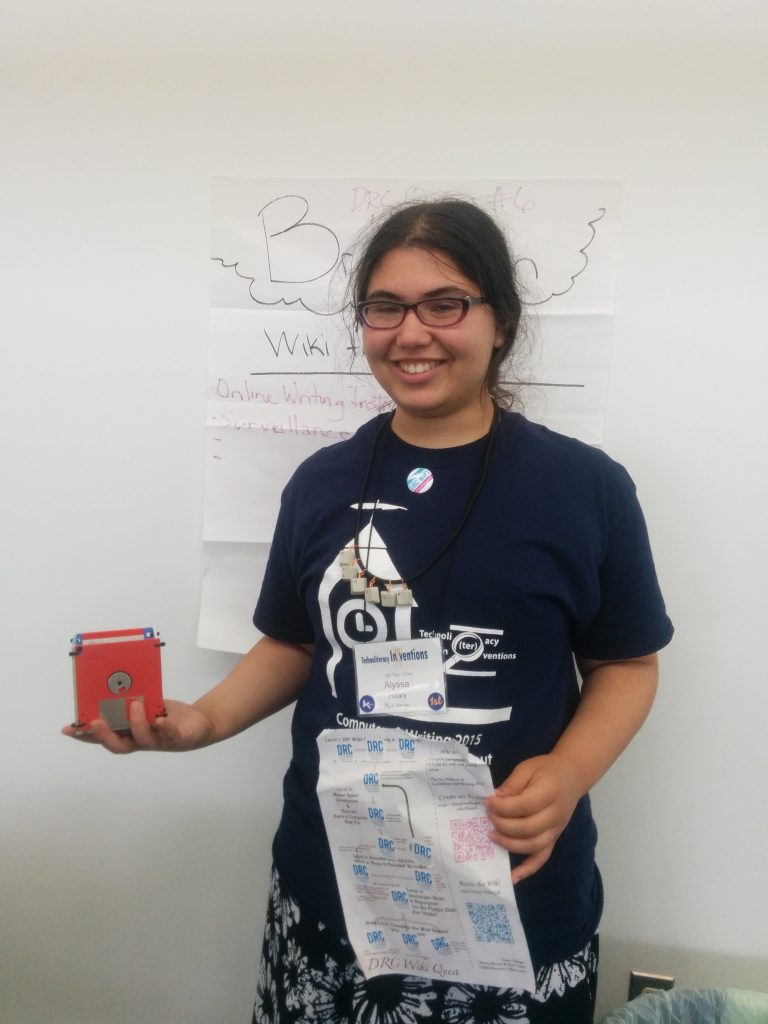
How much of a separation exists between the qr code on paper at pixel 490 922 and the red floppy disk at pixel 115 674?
41 cm

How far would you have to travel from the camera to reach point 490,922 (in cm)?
68

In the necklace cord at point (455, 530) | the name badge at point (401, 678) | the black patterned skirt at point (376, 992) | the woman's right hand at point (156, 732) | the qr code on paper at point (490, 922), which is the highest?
the necklace cord at point (455, 530)

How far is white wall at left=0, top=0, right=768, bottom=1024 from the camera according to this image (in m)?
0.98

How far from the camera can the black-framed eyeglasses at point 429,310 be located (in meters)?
0.73

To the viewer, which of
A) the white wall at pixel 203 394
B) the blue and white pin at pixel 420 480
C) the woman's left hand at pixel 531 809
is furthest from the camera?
the white wall at pixel 203 394

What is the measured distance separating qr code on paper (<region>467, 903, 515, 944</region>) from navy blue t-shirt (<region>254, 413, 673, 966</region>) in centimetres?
5

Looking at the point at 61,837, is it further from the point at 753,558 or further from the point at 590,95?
the point at 590,95

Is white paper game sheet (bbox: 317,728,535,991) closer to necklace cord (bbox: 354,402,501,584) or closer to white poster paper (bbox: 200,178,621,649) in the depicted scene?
necklace cord (bbox: 354,402,501,584)

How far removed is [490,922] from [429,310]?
2.20 feet

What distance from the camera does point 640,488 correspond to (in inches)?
40.7

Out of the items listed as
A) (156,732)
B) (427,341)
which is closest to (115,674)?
(156,732)

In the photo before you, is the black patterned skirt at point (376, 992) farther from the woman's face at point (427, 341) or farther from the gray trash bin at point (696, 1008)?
the woman's face at point (427, 341)

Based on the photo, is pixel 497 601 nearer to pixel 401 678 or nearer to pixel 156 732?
pixel 401 678

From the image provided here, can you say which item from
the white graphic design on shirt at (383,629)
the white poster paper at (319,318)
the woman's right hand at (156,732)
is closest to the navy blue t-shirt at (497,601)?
the white graphic design on shirt at (383,629)
